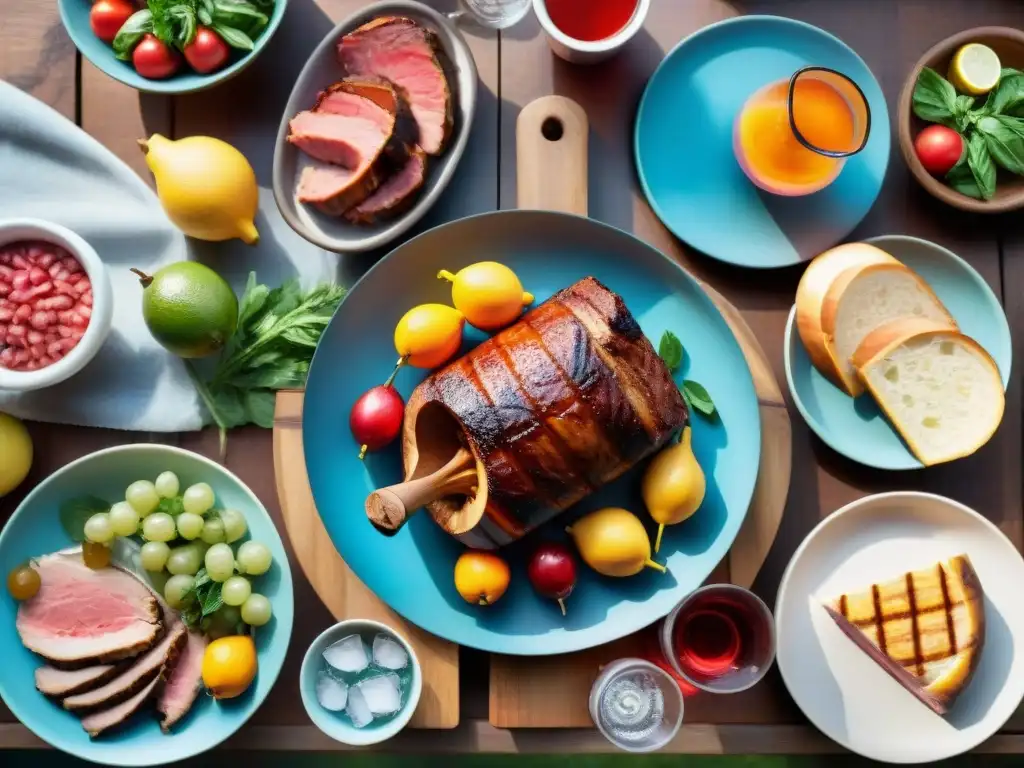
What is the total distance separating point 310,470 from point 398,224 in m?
0.40

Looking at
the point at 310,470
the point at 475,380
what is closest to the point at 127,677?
the point at 310,470

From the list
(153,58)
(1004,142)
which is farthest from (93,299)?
(1004,142)

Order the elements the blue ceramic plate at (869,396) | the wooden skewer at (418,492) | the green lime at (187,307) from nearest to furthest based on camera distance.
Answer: the wooden skewer at (418,492) < the green lime at (187,307) < the blue ceramic plate at (869,396)

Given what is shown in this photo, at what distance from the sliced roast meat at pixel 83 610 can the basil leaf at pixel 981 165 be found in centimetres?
→ 143

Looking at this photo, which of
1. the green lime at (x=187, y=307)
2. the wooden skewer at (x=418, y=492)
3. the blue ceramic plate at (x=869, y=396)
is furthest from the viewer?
the blue ceramic plate at (x=869, y=396)

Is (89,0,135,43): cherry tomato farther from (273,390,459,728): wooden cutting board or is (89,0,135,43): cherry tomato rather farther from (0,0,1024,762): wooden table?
(273,390,459,728): wooden cutting board

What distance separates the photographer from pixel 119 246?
1.46 metres

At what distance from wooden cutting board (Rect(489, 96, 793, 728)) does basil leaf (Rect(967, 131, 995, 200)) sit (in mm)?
434

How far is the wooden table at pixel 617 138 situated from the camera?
1457 mm

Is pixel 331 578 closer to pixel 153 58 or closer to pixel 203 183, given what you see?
pixel 203 183

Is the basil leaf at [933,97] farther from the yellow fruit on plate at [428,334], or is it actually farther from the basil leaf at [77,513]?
the basil leaf at [77,513]

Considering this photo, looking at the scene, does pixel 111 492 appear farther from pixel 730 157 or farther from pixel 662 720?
pixel 730 157

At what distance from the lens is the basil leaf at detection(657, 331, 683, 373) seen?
1.38 metres

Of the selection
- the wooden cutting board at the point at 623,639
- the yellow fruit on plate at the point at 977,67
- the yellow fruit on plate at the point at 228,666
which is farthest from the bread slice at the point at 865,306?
the yellow fruit on plate at the point at 228,666
